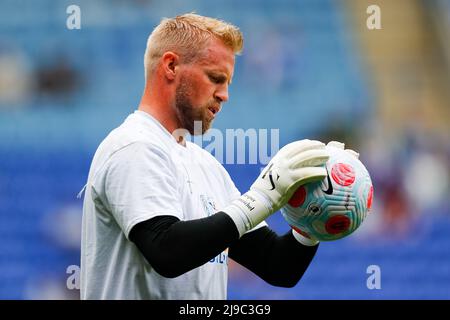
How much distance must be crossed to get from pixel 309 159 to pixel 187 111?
516mm

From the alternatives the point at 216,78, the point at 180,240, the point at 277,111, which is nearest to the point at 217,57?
the point at 216,78

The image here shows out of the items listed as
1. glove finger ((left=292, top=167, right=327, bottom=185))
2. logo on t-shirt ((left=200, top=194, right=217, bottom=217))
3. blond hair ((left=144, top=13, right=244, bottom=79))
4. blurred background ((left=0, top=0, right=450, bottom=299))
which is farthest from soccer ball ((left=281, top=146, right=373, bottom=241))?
blurred background ((left=0, top=0, right=450, bottom=299))

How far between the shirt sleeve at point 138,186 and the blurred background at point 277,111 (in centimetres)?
426

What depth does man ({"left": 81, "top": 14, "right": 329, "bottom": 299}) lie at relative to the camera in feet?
8.39

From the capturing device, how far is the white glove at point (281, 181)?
2615mm

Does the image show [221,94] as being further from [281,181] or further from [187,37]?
[281,181]

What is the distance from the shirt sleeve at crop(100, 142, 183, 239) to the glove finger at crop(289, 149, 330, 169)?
15.0 inches

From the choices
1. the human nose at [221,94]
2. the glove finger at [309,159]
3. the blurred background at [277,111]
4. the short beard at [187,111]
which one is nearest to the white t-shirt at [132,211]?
the short beard at [187,111]

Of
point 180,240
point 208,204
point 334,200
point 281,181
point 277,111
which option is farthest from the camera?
point 277,111

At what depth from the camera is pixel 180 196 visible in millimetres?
2764

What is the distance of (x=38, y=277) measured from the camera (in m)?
7.47

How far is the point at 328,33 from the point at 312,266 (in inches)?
104

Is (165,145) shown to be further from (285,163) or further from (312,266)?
(312,266)
